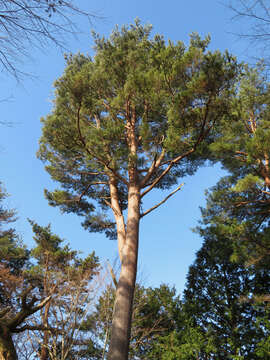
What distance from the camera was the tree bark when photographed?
2.71 meters

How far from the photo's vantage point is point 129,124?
7441 millimetres

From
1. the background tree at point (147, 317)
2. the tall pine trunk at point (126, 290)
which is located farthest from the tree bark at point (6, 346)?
the background tree at point (147, 317)

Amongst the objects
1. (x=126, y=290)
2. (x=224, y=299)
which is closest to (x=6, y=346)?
(x=126, y=290)

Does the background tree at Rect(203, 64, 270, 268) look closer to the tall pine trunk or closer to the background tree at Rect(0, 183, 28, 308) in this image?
the tall pine trunk

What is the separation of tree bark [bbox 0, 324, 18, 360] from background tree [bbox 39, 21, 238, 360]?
Result: 5.18 feet

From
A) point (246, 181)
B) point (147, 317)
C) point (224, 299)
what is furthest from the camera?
point (147, 317)

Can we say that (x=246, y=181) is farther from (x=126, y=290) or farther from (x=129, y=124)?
(x=126, y=290)

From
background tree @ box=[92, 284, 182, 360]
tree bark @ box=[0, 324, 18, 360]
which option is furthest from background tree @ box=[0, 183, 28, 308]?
tree bark @ box=[0, 324, 18, 360]

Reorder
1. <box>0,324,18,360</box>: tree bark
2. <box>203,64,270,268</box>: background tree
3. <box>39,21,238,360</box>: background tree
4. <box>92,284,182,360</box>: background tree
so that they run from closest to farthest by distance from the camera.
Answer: <box>0,324,18,360</box>: tree bark
<box>39,21,238,360</box>: background tree
<box>203,64,270,268</box>: background tree
<box>92,284,182,360</box>: background tree

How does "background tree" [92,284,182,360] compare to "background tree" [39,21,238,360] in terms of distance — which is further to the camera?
"background tree" [92,284,182,360]

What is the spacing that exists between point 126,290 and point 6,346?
2.13 meters

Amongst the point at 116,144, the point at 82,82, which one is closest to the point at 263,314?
the point at 116,144

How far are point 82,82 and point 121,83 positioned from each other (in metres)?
2.39

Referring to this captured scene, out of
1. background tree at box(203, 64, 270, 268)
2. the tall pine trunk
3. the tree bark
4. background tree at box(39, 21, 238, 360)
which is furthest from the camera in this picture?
background tree at box(203, 64, 270, 268)
